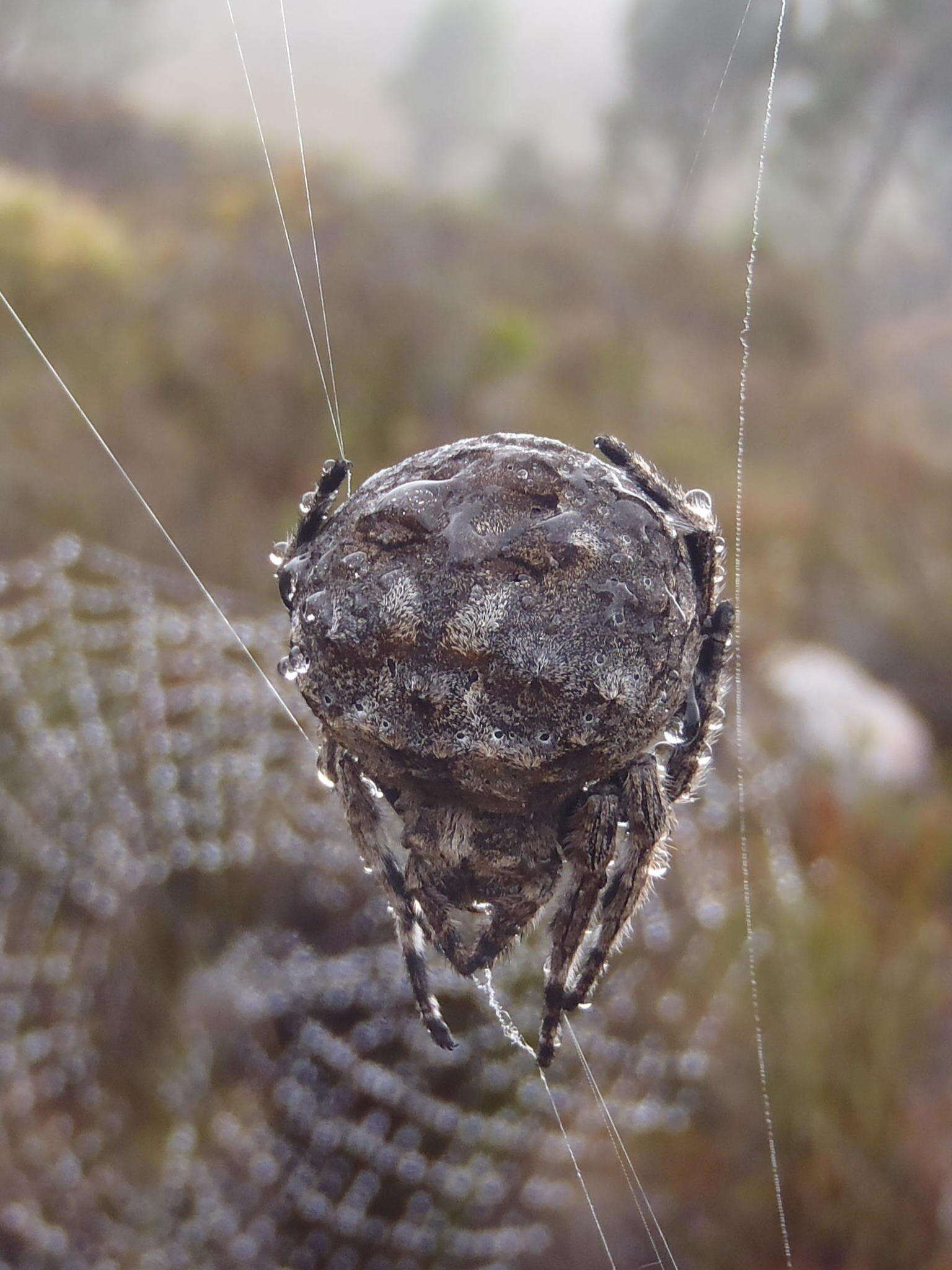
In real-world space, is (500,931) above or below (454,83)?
below

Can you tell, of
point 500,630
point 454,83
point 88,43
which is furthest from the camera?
point 454,83

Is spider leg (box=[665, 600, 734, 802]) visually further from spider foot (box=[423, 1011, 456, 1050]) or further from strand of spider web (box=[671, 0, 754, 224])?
strand of spider web (box=[671, 0, 754, 224])

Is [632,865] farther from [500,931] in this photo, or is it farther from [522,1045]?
[522,1045]

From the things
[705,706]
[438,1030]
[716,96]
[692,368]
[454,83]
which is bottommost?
[438,1030]

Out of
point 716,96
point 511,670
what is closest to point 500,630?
point 511,670

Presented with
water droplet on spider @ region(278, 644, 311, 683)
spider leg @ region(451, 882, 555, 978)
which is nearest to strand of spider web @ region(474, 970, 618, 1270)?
spider leg @ region(451, 882, 555, 978)
